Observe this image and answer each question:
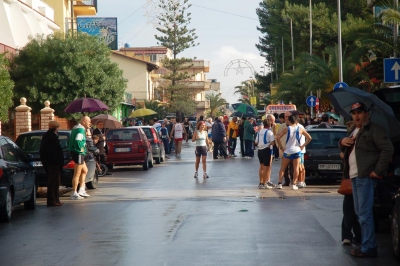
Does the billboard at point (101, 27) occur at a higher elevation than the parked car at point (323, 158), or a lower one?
higher

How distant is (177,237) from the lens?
11492 millimetres

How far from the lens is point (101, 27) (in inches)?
2231

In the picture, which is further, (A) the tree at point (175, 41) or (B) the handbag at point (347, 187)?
(A) the tree at point (175, 41)

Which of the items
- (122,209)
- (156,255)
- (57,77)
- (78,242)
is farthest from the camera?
(57,77)

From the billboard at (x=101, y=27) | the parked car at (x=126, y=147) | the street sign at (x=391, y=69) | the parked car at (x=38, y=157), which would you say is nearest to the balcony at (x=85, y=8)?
the billboard at (x=101, y=27)

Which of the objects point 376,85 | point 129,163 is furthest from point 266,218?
point 376,85

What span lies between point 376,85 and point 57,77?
696 inches

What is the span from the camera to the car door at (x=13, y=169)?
47.1ft

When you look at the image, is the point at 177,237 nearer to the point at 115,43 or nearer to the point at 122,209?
the point at 122,209

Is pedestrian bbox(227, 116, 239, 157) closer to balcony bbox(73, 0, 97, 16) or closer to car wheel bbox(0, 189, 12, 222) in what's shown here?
car wheel bbox(0, 189, 12, 222)

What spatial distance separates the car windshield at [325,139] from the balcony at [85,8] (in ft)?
133

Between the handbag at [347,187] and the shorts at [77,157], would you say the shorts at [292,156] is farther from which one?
the handbag at [347,187]

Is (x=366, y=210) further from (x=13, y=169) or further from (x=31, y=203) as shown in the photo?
(x=31, y=203)

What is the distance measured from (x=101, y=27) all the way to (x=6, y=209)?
43.9 m
